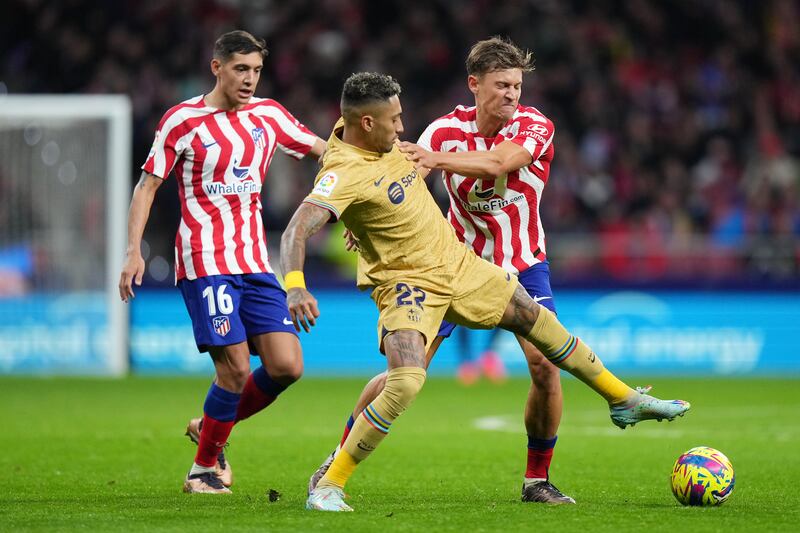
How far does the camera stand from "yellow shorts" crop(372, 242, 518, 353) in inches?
240

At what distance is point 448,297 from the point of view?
6.22 m

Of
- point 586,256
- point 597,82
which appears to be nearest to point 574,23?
point 597,82

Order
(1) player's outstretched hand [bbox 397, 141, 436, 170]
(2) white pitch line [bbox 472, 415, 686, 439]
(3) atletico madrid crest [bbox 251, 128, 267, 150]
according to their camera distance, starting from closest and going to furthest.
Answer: (1) player's outstretched hand [bbox 397, 141, 436, 170] → (3) atletico madrid crest [bbox 251, 128, 267, 150] → (2) white pitch line [bbox 472, 415, 686, 439]

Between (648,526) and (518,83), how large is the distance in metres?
2.55

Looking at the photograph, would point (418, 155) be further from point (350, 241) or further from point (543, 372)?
point (543, 372)

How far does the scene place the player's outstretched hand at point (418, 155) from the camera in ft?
20.2

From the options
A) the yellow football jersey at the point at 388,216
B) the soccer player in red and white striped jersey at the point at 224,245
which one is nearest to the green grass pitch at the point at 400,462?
the soccer player in red and white striped jersey at the point at 224,245

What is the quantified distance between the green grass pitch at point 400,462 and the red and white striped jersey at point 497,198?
1.36m

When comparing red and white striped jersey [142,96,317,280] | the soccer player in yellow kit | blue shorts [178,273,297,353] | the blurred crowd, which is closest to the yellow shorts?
the soccer player in yellow kit

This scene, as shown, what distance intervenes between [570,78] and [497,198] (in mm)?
14138

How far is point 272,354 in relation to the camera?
23.8 feet

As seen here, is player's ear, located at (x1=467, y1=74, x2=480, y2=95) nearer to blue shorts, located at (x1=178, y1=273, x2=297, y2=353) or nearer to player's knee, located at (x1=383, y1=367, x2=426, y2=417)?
blue shorts, located at (x1=178, y1=273, x2=297, y2=353)

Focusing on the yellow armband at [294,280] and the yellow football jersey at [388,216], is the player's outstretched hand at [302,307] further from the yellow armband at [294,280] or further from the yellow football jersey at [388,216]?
the yellow football jersey at [388,216]

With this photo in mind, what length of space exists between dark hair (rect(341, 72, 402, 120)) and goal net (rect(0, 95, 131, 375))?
1057 cm
